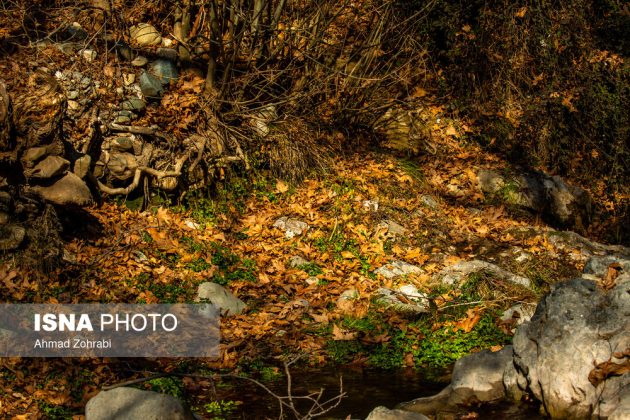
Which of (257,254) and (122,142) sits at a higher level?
(122,142)

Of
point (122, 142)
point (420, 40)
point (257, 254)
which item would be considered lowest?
point (257, 254)

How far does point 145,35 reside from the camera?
37.9ft

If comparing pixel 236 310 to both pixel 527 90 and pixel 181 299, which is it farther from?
pixel 527 90

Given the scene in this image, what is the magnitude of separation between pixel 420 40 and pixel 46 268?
332 inches

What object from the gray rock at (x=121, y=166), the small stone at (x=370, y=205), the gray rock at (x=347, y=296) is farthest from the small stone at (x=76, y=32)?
the gray rock at (x=347, y=296)

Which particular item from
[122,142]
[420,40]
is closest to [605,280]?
[122,142]

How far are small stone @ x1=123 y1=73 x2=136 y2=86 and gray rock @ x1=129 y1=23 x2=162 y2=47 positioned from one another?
0.79m

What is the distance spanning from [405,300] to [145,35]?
584 cm

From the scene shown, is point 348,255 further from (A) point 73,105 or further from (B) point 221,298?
(A) point 73,105

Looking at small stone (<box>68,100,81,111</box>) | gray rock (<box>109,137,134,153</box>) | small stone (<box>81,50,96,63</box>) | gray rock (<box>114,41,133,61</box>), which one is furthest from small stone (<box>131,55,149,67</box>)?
gray rock (<box>109,137,134,153</box>)

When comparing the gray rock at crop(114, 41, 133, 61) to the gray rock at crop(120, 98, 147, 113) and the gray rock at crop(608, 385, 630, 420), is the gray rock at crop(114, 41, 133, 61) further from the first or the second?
the gray rock at crop(608, 385, 630, 420)

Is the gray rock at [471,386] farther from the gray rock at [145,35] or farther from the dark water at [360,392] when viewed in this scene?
the gray rock at [145,35]

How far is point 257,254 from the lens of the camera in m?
9.73

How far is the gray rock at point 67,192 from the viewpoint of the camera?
8.62 meters
